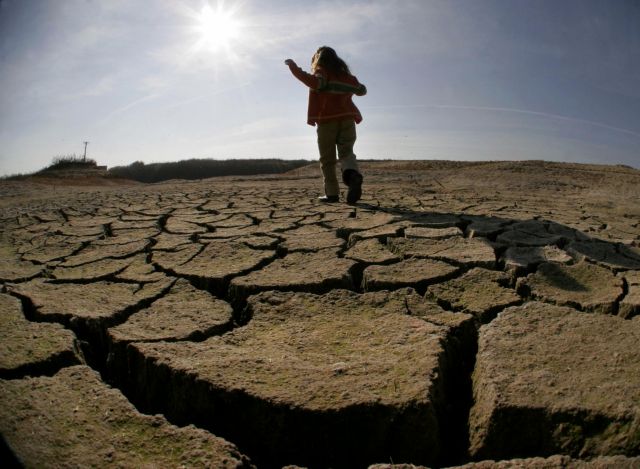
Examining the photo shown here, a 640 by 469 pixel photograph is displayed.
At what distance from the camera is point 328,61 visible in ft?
10.8

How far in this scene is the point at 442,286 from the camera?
1.39 metres

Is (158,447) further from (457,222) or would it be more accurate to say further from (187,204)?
(187,204)

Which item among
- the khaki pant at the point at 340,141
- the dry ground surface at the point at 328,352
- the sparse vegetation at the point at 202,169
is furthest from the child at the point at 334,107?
the sparse vegetation at the point at 202,169

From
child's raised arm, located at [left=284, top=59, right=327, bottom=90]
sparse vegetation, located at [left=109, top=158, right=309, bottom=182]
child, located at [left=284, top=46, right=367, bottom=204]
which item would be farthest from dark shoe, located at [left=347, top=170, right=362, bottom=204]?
sparse vegetation, located at [left=109, top=158, right=309, bottom=182]

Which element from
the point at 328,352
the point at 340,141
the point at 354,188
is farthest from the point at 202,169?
the point at 328,352

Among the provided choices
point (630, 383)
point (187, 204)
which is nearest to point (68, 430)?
point (630, 383)

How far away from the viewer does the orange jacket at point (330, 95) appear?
3221mm

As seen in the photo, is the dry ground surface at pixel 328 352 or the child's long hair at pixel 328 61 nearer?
the dry ground surface at pixel 328 352

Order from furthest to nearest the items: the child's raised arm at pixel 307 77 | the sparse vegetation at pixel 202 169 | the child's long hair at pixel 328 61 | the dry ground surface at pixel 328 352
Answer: the sparse vegetation at pixel 202 169 < the child's long hair at pixel 328 61 < the child's raised arm at pixel 307 77 < the dry ground surface at pixel 328 352

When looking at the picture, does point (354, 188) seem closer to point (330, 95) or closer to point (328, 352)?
point (330, 95)

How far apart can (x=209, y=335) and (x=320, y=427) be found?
1.52ft

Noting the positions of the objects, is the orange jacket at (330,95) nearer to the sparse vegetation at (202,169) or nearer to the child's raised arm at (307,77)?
the child's raised arm at (307,77)

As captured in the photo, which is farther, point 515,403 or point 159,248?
point 159,248

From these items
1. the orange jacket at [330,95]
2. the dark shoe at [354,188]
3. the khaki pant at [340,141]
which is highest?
the orange jacket at [330,95]
